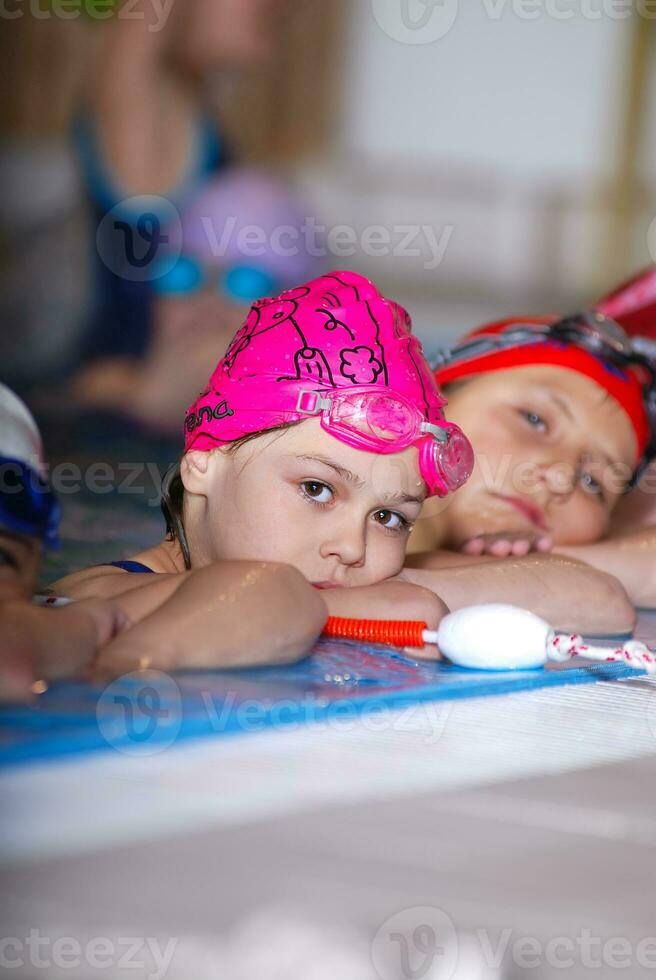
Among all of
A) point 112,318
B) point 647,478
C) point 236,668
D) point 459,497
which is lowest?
point 112,318

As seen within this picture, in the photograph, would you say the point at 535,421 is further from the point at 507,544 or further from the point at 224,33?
the point at 224,33

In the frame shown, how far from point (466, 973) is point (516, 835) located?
24 cm

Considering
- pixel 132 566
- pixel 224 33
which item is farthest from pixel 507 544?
pixel 224 33

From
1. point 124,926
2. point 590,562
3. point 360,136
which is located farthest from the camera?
point 360,136

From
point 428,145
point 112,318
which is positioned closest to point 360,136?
point 428,145

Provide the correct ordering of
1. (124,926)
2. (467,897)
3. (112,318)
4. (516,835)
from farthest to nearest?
(112,318), (516,835), (467,897), (124,926)

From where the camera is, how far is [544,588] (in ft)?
6.56

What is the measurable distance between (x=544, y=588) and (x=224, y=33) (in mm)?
7436

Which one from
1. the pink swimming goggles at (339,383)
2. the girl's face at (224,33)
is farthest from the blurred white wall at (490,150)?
the pink swimming goggles at (339,383)

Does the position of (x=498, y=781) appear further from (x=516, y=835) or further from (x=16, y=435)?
(x=16, y=435)

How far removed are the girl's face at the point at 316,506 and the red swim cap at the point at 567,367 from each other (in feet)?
3.22

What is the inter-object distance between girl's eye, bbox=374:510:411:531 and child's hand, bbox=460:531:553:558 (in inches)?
19.3

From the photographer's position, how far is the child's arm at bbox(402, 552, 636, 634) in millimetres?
1965

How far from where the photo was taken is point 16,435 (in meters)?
1.80
